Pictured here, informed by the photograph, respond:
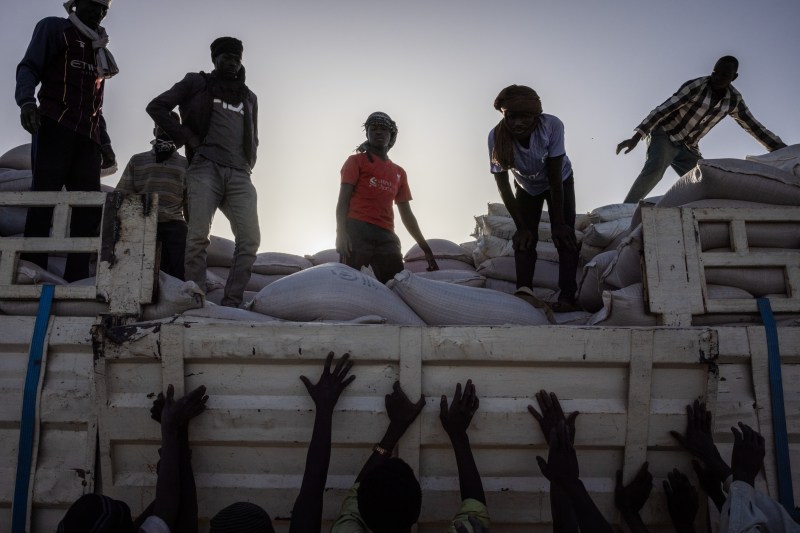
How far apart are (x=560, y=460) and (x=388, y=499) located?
1.70ft

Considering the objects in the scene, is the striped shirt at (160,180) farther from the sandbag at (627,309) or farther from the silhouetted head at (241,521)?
the sandbag at (627,309)

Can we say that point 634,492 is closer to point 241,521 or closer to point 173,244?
point 241,521

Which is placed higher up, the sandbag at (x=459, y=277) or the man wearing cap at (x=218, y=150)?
the man wearing cap at (x=218, y=150)

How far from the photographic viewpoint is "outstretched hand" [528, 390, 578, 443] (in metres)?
1.83

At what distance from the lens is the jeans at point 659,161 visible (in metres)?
4.55

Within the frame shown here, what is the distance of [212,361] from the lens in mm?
1877

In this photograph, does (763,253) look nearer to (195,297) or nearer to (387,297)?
(387,297)

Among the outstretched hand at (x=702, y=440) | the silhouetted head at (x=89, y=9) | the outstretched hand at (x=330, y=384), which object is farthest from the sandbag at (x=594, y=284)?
the silhouetted head at (x=89, y=9)

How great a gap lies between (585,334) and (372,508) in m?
0.79

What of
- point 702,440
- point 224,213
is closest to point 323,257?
point 224,213

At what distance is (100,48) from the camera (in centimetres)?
295

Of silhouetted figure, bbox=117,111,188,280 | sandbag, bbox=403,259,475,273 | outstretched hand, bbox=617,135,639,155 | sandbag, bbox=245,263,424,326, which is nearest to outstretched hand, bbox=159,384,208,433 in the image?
sandbag, bbox=245,263,424,326

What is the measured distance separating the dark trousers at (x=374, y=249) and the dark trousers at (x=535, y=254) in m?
0.79

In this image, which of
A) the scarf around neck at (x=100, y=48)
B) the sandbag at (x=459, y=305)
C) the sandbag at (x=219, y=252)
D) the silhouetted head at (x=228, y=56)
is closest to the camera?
the sandbag at (x=459, y=305)
